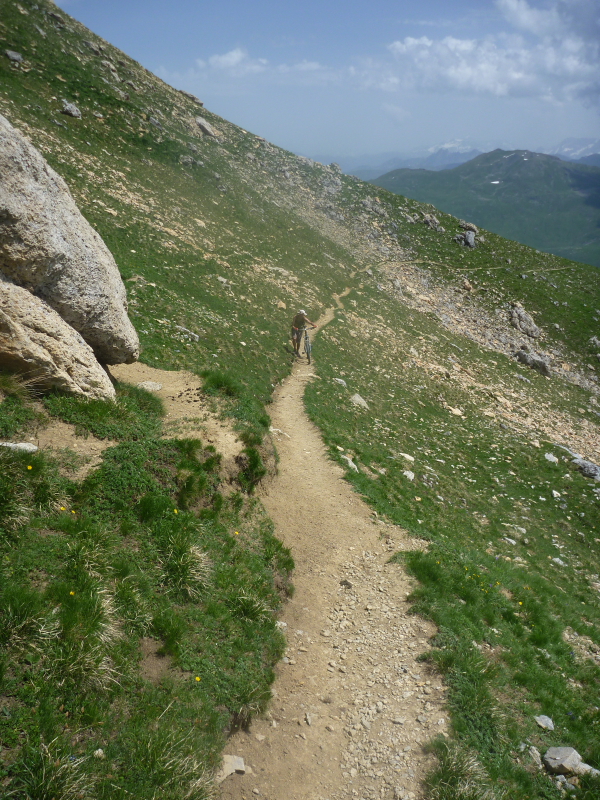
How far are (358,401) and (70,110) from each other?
39.6 m

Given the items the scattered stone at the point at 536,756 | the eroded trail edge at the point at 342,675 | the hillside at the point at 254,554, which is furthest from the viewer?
the scattered stone at the point at 536,756

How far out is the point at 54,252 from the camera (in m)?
10.6

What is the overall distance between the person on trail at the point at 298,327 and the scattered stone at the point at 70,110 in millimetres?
32489

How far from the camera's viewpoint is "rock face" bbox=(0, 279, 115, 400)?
31.8 ft

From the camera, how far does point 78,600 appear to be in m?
6.56

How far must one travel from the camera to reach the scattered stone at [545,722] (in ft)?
28.2

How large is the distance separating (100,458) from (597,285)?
8014 cm

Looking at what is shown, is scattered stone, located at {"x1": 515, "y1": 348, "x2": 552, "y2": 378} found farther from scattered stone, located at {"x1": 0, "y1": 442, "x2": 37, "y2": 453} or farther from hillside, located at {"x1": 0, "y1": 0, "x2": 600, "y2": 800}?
scattered stone, located at {"x1": 0, "y1": 442, "x2": 37, "y2": 453}

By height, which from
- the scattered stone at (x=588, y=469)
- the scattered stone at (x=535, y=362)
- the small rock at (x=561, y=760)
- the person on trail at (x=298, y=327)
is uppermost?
the scattered stone at (x=535, y=362)

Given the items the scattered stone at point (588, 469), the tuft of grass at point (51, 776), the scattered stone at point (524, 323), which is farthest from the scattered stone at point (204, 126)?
the tuft of grass at point (51, 776)

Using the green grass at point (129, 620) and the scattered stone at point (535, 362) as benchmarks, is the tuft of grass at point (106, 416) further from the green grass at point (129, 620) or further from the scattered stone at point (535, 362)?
the scattered stone at point (535, 362)

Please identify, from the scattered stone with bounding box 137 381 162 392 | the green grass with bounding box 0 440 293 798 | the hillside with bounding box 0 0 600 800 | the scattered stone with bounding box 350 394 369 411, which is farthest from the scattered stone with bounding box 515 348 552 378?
the green grass with bounding box 0 440 293 798

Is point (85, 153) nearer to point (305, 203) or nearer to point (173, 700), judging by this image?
point (305, 203)

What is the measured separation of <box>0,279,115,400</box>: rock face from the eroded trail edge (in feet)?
21.1
